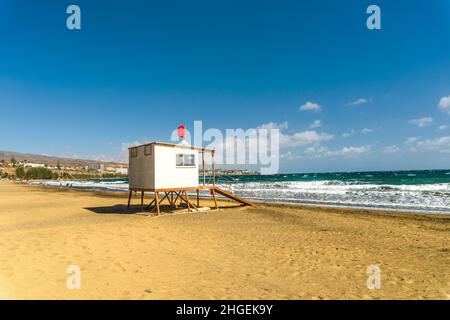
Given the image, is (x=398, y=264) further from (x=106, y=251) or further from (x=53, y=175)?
(x=53, y=175)

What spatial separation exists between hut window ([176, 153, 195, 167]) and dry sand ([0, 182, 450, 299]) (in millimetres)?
4629

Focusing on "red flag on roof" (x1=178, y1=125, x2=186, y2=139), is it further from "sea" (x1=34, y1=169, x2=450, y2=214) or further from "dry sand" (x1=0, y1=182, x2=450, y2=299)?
"dry sand" (x1=0, y1=182, x2=450, y2=299)

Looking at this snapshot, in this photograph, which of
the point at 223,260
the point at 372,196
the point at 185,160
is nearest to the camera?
the point at 223,260

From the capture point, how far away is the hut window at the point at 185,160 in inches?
677

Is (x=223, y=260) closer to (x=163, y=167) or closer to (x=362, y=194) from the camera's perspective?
(x=163, y=167)

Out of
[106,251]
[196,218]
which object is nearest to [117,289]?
[106,251]

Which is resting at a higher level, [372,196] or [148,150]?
[148,150]

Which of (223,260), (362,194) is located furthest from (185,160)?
(362,194)

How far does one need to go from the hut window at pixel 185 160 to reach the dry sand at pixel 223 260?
4.63 meters

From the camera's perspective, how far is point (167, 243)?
9.71 meters

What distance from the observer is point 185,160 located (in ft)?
57.4

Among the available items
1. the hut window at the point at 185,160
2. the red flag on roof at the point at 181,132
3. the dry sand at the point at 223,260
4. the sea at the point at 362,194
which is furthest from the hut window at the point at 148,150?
the sea at the point at 362,194

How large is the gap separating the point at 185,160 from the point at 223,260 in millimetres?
10330
